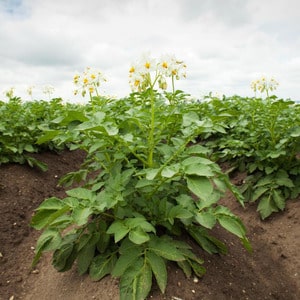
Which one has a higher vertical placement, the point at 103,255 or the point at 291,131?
the point at 291,131

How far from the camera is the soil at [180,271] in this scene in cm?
198

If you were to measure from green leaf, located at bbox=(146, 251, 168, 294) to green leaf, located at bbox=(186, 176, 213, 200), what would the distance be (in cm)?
56

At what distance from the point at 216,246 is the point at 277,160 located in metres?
1.63

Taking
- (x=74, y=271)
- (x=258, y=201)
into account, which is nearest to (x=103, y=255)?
(x=74, y=271)

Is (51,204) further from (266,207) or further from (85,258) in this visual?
(266,207)

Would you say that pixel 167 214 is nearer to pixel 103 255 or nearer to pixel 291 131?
pixel 103 255

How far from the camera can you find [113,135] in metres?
1.73

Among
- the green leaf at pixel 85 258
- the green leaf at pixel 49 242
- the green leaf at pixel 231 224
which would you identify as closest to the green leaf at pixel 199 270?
the green leaf at pixel 231 224

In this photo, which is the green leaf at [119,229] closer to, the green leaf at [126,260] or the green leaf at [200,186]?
the green leaf at [126,260]

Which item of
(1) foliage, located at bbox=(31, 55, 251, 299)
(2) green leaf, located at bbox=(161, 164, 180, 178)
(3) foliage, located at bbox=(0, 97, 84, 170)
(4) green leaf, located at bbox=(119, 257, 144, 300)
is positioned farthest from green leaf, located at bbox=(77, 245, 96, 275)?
(3) foliage, located at bbox=(0, 97, 84, 170)

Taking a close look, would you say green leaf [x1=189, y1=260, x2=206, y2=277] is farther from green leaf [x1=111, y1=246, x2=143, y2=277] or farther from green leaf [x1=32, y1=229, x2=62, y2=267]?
green leaf [x1=32, y1=229, x2=62, y2=267]

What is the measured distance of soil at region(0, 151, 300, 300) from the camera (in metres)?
1.98

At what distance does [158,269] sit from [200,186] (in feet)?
1.98

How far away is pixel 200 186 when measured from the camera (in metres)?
1.58
